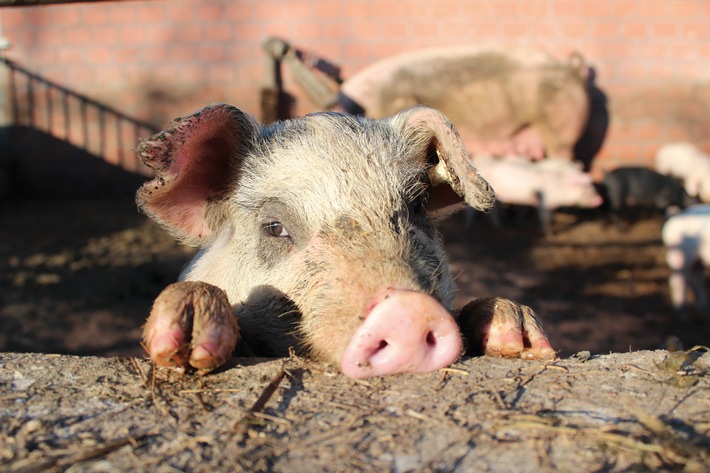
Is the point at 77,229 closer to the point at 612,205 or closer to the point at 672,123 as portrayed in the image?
the point at 612,205

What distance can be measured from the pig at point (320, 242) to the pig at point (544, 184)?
7.34m

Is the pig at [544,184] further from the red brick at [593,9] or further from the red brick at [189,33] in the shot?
the red brick at [189,33]

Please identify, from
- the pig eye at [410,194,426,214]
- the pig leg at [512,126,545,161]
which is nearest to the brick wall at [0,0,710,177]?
the pig leg at [512,126,545,161]

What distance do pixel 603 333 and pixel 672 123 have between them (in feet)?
17.3

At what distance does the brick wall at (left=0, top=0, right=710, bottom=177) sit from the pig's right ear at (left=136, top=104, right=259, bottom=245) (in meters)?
7.79

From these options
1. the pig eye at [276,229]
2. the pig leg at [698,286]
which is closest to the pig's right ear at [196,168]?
the pig eye at [276,229]

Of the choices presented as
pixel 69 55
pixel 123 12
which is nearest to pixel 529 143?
pixel 123 12

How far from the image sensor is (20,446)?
174cm

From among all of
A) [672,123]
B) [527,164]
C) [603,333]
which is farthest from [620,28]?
[603,333]

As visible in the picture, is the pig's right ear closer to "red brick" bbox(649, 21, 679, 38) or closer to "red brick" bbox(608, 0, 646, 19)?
"red brick" bbox(608, 0, 646, 19)

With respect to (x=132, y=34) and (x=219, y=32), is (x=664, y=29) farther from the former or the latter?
(x=132, y=34)

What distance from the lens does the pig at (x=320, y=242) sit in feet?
7.15

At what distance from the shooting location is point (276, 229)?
9.46ft

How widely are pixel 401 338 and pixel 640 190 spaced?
9.15m
